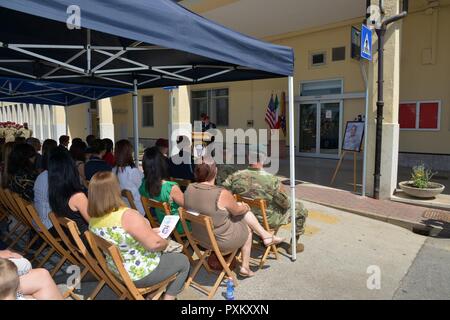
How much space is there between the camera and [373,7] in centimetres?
672

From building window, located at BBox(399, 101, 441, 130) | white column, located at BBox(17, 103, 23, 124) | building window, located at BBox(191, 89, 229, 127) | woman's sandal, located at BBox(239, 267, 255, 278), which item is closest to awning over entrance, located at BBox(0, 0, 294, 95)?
woman's sandal, located at BBox(239, 267, 255, 278)

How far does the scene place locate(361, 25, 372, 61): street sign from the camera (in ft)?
20.3

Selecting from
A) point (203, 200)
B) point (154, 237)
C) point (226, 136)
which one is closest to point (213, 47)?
point (203, 200)

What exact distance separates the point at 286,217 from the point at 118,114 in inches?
686

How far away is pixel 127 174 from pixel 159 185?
0.71 m

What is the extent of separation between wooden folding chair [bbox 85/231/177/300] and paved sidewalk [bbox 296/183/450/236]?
429 cm

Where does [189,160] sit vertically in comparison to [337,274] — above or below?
above

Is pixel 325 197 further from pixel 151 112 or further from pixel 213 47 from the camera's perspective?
pixel 151 112

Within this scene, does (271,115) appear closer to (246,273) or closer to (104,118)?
(104,118)

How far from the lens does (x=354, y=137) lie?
768 centimetres

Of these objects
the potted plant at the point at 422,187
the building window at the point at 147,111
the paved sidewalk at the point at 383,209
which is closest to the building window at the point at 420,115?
the potted plant at the point at 422,187

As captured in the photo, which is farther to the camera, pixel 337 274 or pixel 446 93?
pixel 446 93

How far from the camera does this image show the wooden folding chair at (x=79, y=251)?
268 cm

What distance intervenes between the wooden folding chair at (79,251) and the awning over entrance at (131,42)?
1.57m
